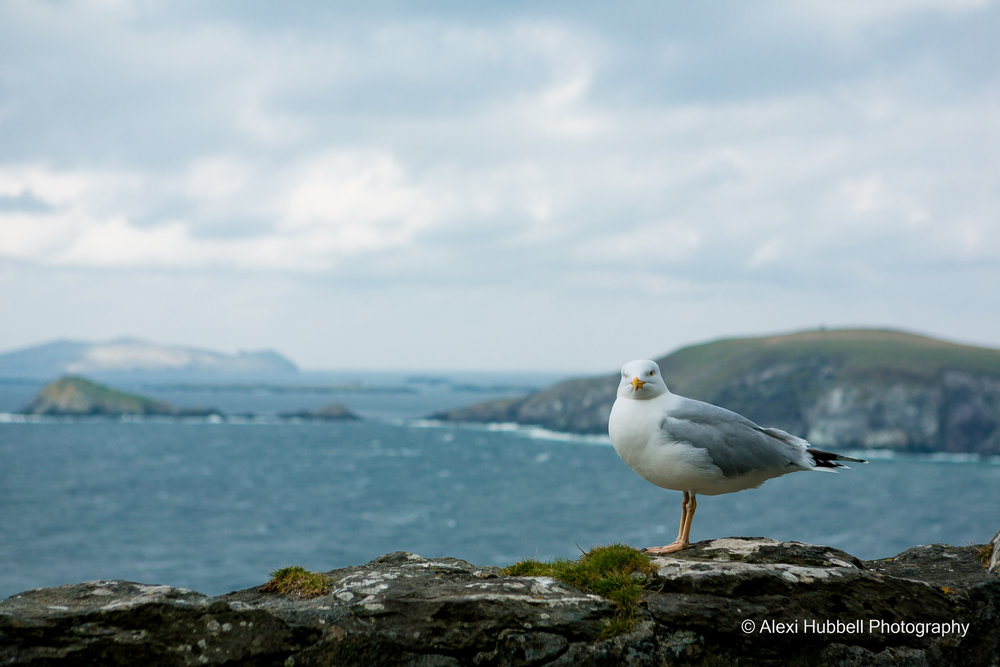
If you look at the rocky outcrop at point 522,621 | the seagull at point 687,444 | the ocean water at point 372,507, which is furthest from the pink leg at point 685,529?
the ocean water at point 372,507

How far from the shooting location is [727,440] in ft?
32.3

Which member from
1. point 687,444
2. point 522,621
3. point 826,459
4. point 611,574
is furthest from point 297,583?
point 826,459

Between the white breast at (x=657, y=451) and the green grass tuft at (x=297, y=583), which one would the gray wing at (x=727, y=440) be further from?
the green grass tuft at (x=297, y=583)

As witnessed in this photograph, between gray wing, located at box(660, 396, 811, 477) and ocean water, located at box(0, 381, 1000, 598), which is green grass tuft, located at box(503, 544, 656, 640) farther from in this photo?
ocean water, located at box(0, 381, 1000, 598)

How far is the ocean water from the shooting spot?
288 ft

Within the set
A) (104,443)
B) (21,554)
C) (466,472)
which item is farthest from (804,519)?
(104,443)

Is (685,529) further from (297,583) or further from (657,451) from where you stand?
(297,583)

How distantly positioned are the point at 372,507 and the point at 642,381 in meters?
108

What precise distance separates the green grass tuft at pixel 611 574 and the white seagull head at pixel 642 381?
177cm

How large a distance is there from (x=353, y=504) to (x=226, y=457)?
52442 millimetres

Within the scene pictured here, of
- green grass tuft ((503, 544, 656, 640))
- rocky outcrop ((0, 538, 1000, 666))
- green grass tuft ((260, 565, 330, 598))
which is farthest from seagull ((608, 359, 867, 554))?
green grass tuft ((260, 565, 330, 598))

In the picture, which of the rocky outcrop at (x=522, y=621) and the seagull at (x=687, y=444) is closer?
the rocky outcrop at (x=522, y=621)

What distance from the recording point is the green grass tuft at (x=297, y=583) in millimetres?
8531

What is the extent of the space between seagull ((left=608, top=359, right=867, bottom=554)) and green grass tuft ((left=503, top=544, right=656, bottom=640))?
0.88 meters
